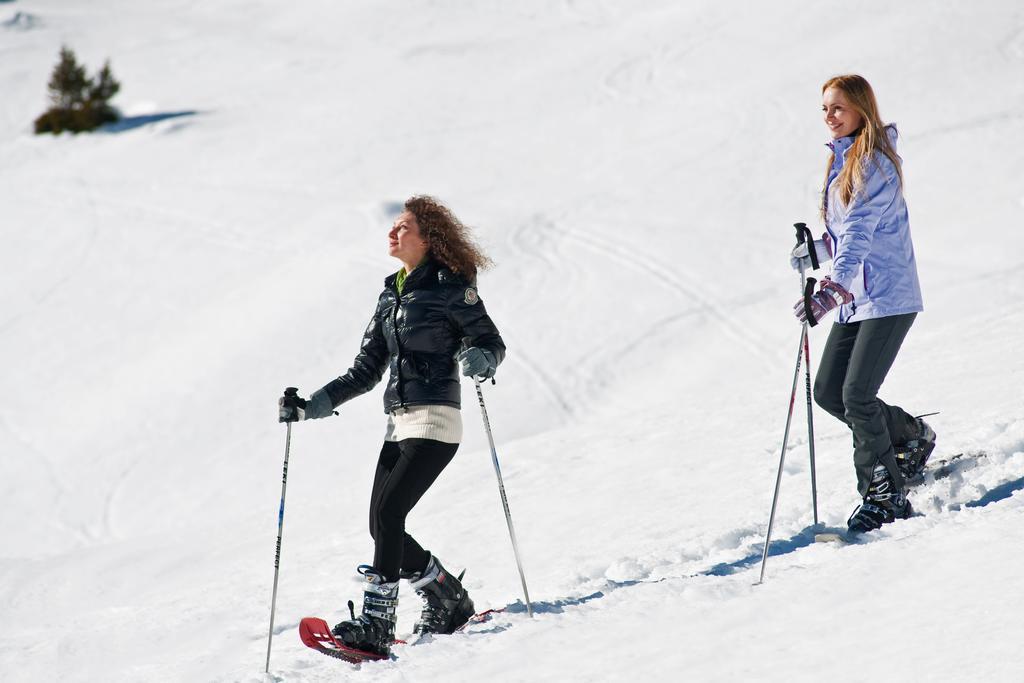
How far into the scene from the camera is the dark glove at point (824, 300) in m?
4.11

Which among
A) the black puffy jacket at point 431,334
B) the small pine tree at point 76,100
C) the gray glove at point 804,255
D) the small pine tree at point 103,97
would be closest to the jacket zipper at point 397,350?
the black puffy jacket at point 431,334

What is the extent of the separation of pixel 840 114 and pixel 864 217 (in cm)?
47

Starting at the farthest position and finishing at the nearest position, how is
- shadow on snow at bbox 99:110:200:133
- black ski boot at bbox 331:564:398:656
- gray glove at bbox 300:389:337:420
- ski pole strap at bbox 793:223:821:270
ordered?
1. shadow on snow at bbox 99:110:200:133
2. ski pole strap at bbox 793:223:821:270
3. gray glove at bbox 300:389:337:420
4. black ski boot at bbox 331:564:398:656

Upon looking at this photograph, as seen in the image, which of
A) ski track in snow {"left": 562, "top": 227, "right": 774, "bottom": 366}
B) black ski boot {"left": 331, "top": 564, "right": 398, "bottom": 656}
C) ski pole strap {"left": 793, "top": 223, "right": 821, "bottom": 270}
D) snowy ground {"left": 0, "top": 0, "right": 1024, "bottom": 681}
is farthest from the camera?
ski track in snow {"left": 562, "top": 227, "right": 774, "bottom": 366}

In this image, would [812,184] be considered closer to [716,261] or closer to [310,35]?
[716,261]

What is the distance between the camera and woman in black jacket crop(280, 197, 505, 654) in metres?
Result: 4.14

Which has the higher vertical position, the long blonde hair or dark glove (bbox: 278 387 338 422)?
the long blonde hair

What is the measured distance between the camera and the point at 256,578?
243 inches

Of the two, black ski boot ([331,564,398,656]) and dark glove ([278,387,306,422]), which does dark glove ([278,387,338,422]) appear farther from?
black ski boot ([331,564,398,656])

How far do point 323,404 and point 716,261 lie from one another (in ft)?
33.3

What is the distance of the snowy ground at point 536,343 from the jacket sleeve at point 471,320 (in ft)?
3.79

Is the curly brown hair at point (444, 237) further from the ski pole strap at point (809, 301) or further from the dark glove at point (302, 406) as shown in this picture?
the ski pole strap at point (809, 301)

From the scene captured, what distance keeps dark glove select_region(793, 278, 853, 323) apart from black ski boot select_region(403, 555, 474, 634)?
6.13ft

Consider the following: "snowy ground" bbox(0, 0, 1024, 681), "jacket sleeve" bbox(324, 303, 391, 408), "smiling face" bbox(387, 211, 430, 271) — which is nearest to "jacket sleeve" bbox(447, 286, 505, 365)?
"smiling face" bbox(387, 211, 430, 271)
